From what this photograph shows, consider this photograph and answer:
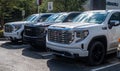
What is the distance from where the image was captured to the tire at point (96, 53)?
884 cm

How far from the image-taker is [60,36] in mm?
9125

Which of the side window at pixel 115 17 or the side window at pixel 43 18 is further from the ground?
the side window at pixel 115 17

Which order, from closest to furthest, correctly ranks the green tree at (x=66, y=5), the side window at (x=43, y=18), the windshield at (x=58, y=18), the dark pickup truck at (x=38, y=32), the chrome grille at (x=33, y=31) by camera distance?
the dark pickup truck at (x=38, y=32) → the chrome grille at (x=33, y=31) → the windshield at (x=58, y=18) → the side window at (x=43, y=18) → the green tree at (x=66, y=5)

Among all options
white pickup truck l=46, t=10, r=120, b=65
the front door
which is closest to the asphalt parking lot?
white pickup truck l=46, t=10, r=120, b=65

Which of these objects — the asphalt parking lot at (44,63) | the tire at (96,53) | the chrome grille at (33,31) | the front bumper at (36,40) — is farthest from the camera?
the chrome grille at (33,31)

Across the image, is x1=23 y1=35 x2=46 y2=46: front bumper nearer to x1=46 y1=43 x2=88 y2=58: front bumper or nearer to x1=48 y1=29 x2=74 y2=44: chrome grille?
x1=48 y1=29 x2=74 y2=44: chrome grille

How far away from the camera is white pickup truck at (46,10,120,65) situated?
865 centimetres

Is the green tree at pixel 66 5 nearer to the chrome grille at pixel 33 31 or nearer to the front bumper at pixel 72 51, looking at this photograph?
the chrome grille at pixel 33 31

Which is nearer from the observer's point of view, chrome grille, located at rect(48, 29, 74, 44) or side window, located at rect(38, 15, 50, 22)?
chrome grille, located at rect(48, 29, 74, 44)

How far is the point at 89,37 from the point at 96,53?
768 millimetres

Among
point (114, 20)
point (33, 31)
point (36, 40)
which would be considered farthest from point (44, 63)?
point (114, 20)

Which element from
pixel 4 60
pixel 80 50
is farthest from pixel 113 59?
pixel 4 60

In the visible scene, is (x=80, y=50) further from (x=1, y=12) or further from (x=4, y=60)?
(x=1, y=12)

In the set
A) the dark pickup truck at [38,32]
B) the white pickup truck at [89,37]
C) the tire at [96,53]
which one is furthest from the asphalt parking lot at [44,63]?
the dark pickup truck at [38,32]
